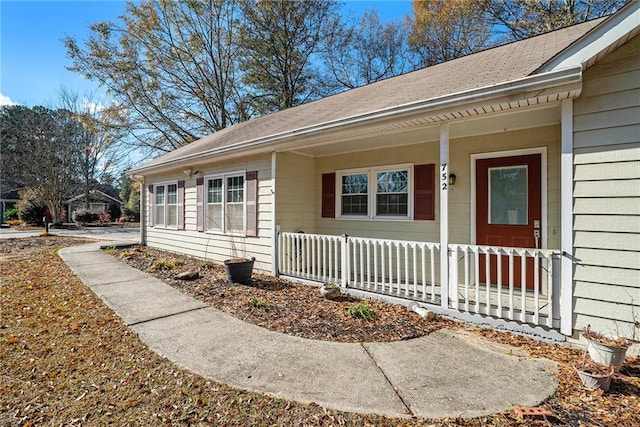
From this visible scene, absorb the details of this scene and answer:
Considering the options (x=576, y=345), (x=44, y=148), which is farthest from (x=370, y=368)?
(x=44, y=148)

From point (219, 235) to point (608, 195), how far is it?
7.14 metres

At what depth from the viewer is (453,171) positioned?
5.16 m

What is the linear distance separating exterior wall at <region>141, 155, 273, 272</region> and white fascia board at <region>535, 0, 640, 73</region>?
4877 millimetres

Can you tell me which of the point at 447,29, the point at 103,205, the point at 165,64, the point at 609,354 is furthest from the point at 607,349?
the point at 103,205

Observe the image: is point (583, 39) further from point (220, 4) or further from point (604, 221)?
point (220, 4)

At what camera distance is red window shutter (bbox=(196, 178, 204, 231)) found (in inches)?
318

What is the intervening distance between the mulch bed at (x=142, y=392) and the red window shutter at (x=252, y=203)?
10.3 ft

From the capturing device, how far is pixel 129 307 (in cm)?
443

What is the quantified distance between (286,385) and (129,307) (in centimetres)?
316

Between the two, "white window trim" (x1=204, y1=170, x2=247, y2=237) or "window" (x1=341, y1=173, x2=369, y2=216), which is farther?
"white window trim" (x1=204, y1=170, x2=247, y2=237)

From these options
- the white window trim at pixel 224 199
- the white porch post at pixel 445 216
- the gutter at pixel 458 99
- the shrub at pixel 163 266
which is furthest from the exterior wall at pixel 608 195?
the shrub at pixel 163 266

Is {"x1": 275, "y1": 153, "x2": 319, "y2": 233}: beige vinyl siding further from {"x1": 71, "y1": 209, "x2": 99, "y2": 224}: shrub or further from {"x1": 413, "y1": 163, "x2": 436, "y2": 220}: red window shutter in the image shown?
{"x1": 71, "y1": 209, "x2": 99, "y2": 224}: shrub

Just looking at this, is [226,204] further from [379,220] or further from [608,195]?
[608,195]

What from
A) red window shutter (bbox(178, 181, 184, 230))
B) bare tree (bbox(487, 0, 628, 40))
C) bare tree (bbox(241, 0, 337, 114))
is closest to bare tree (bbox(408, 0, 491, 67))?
bare tree (bbox(487, 0, 628, 40))
